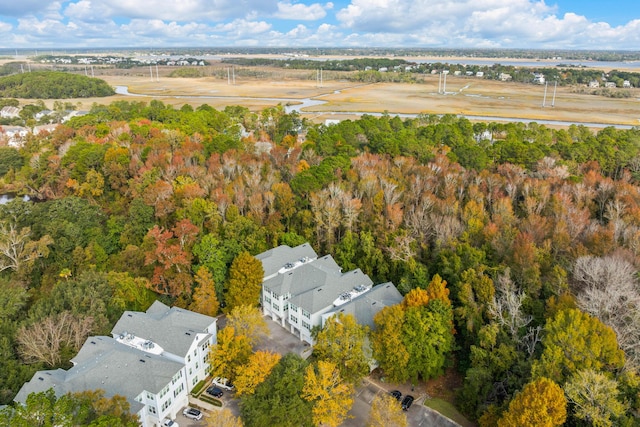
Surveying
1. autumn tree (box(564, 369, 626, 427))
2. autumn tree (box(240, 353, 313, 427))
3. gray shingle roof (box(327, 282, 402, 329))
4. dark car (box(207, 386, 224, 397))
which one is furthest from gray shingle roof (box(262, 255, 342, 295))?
autumn tree (box(564, 369, 626, 427))

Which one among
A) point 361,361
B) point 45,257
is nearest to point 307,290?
point 361,361

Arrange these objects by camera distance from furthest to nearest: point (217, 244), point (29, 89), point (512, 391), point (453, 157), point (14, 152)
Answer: point (29, 89), point (14, 152), point (453, 157), point (217, 244), point (512, 391)

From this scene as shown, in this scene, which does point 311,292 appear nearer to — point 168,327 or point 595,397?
point 168,327

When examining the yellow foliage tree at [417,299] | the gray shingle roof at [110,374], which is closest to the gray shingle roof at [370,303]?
the yellow foliage tree at [417,299]

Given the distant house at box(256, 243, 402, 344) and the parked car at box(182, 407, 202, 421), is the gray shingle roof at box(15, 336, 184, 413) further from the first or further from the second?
the distant house at box(256, 243, 402, 344)

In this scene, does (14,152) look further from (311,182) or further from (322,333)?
(322,333)

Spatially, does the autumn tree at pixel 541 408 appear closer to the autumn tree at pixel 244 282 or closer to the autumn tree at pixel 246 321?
the autumn tree at pixel 246 321

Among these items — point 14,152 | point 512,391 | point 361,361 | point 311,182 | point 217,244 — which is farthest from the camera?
point 14,152

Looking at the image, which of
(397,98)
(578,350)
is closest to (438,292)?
(578,350)
